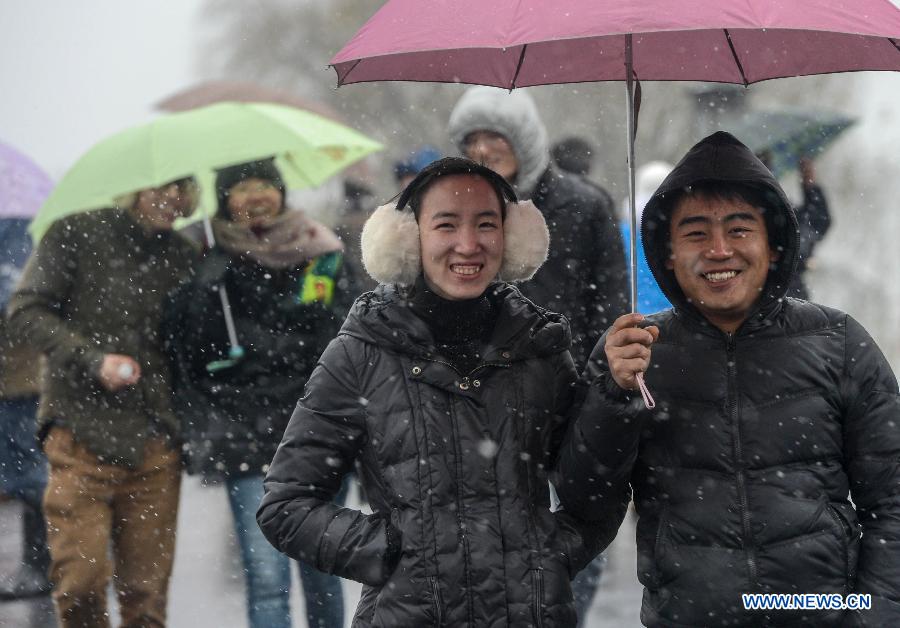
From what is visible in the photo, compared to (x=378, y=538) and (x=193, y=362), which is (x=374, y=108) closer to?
(x=193, y=362)

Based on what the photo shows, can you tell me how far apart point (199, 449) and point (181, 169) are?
1144mm

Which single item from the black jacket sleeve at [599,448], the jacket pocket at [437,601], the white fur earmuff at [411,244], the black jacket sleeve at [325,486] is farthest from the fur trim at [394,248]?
the jacket pocket at [437,601]

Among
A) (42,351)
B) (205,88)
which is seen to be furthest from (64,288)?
(205,88)

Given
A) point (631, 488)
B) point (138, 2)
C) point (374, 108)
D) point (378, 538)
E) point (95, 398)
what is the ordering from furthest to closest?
point (374, 108) < point (138, 2) < point (95, 398) < point (631, 488) < point (378, 538)

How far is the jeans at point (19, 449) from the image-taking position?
718 cm

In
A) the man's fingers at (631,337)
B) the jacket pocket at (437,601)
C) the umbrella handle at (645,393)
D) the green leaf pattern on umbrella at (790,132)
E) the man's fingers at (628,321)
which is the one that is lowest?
the jacket pocket at (437,601)

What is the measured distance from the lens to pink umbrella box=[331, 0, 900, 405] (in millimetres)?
3025

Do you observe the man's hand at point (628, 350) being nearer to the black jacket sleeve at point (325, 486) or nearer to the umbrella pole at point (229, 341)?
the black jacket sleeve at point (325, 486)

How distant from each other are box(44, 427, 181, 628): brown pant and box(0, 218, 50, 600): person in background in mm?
1665

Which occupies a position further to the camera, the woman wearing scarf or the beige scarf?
the beige scarf

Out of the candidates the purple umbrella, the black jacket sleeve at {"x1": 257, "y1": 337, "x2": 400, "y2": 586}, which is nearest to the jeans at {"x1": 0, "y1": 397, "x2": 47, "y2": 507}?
the purple umbrella

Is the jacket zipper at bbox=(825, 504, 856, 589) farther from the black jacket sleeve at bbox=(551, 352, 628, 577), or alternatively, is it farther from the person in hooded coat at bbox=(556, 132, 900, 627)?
the black jacket sleeve at bbox=(551, 352, 628, 577)

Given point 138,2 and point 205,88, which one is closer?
point 205,88

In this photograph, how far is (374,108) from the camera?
2153 cm
